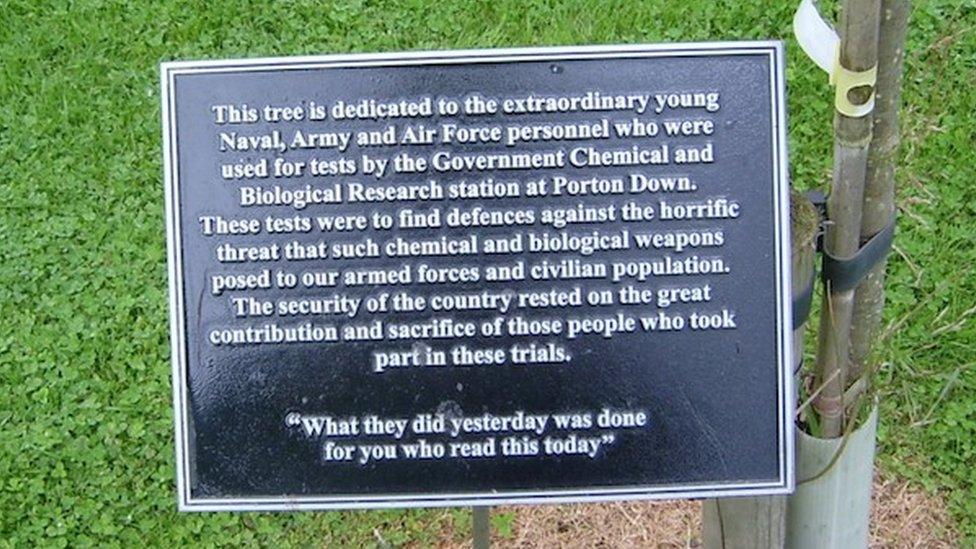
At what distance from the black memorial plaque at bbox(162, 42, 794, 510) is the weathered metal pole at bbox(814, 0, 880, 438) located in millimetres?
116

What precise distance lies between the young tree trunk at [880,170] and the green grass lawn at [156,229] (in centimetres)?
91

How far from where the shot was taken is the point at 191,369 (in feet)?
7.06

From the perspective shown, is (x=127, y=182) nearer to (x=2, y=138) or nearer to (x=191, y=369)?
(x=2, y=138)

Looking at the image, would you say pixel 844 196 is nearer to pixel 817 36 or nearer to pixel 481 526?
pixel 817 36

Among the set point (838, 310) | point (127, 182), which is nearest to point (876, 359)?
point (838, 310)

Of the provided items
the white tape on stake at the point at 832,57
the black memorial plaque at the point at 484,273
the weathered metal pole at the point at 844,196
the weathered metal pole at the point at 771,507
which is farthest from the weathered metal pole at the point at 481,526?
the white tape on stake at the point at 832,57

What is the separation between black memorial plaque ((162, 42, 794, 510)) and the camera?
2098 mm

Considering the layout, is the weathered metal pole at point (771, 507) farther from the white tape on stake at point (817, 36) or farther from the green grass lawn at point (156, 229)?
the green grass lawn at point (156, 229)

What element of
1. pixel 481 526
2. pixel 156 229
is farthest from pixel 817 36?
pixel 156 229

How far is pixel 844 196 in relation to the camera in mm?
2145

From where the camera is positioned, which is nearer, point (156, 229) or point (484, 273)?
point (484, 273)

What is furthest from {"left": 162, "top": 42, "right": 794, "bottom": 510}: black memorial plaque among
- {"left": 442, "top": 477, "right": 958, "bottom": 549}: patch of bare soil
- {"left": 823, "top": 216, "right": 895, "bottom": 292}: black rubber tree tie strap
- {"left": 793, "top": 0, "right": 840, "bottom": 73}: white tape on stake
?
{"left": 442, "top": 477, "right": 958, "bottom": 549}: patch of bare soil

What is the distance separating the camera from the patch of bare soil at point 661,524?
3139mm

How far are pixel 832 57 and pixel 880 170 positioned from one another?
254mm
